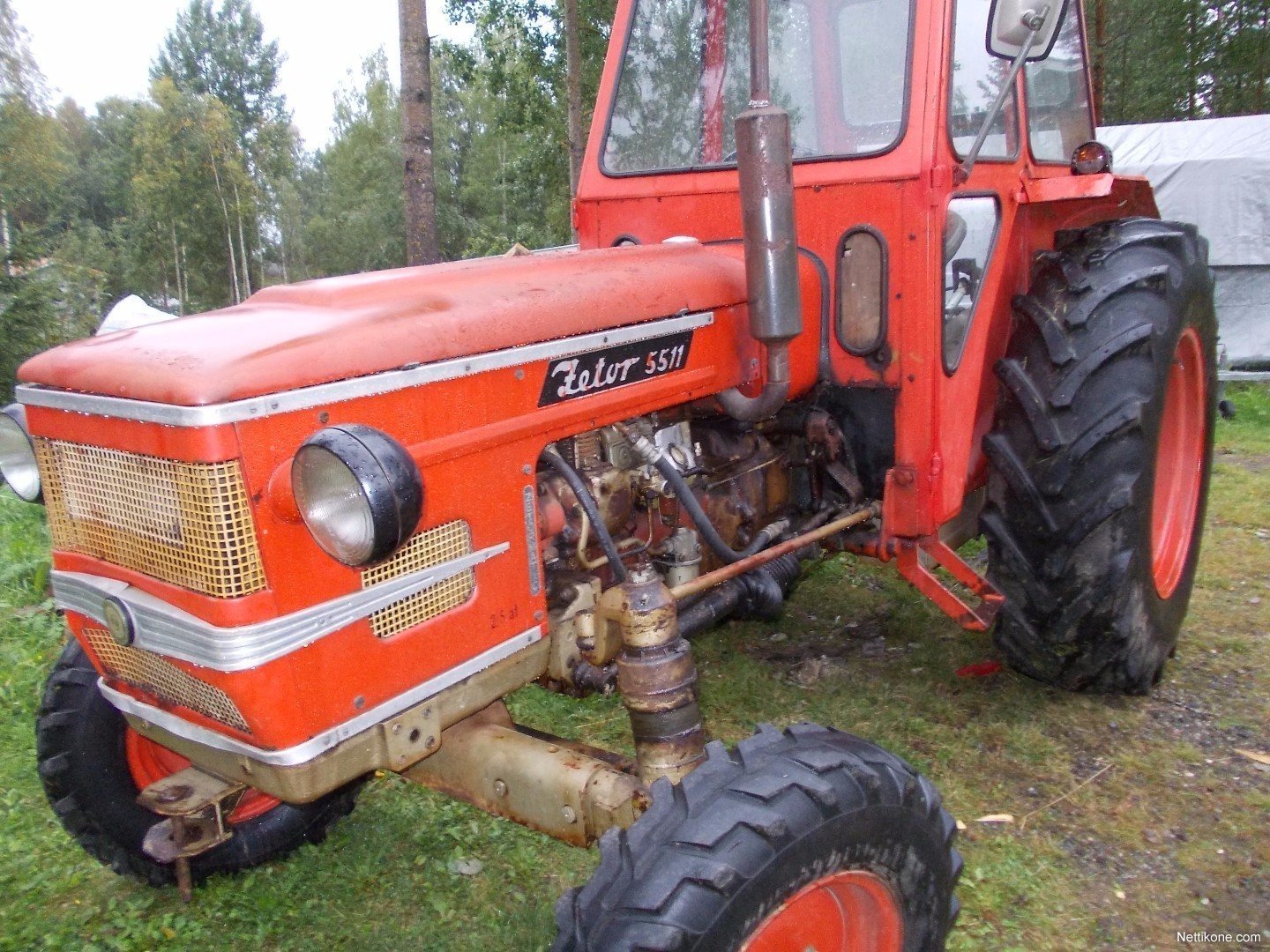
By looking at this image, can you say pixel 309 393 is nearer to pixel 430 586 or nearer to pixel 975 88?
pixel 430 586

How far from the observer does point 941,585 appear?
2.87 meters

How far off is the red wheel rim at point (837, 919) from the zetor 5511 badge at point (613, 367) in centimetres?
103

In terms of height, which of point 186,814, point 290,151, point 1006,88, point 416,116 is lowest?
point 186,814

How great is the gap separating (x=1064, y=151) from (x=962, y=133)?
→ 94 centimetres

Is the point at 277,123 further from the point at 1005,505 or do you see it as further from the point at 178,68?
the point at 1005,505

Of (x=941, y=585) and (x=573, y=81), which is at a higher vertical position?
(x=573, y=81)

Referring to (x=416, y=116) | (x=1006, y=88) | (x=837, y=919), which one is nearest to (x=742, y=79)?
(x=1006, y=88)

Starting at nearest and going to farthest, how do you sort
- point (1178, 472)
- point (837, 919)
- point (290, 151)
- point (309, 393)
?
point (309, 393)
point (837, 919)
point (1178, 472)
point (290, 151)

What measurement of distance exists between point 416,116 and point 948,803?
21.4 ft

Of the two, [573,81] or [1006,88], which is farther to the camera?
[573,81]

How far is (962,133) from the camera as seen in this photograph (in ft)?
8.34

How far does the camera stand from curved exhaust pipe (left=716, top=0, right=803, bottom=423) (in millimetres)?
1966

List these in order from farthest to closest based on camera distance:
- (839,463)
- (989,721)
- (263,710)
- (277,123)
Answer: (277,123), (989,721), (839,463), (263,710)

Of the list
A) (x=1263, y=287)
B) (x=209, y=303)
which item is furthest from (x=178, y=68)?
(x=1263, y=287)
